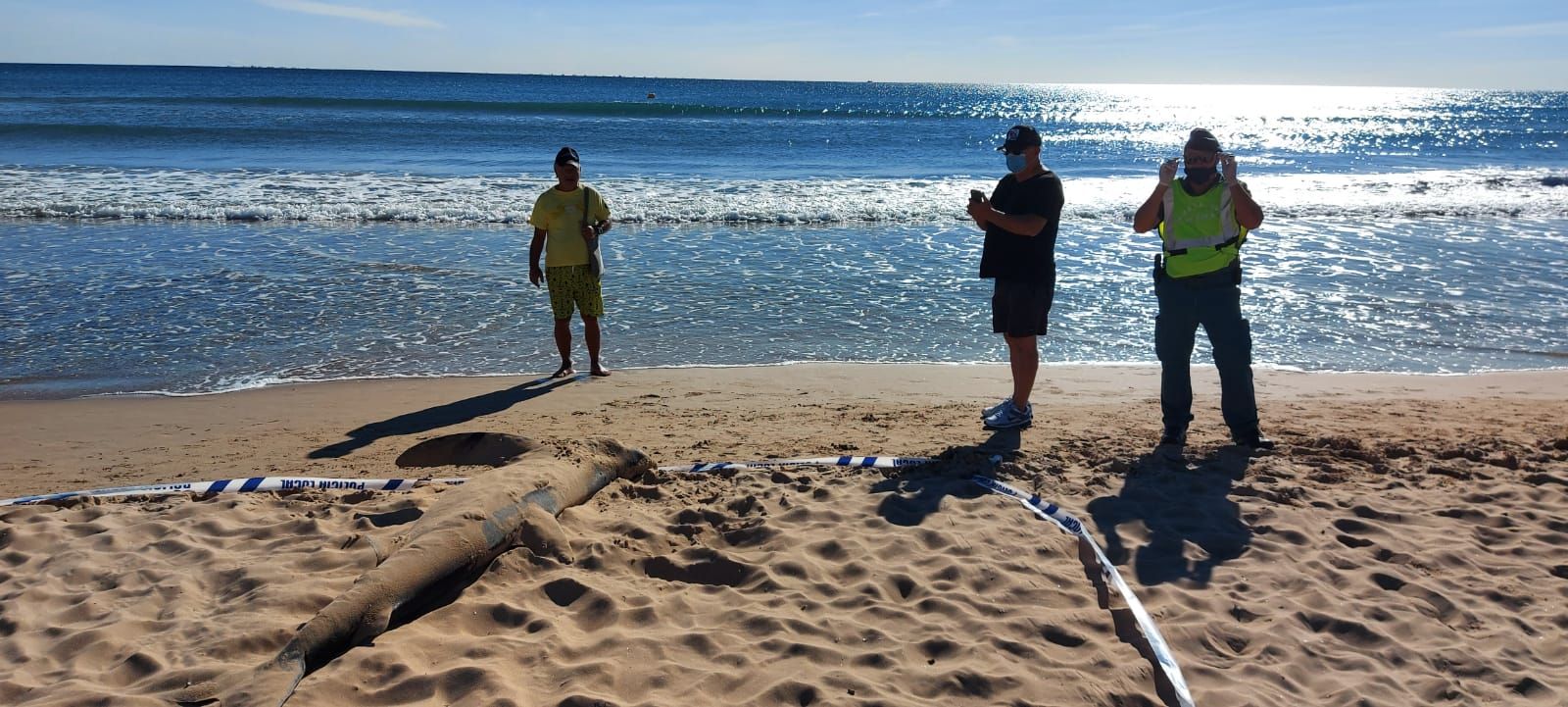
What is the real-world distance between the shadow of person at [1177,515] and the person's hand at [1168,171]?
4.51 feet

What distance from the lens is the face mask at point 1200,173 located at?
512 centimetres

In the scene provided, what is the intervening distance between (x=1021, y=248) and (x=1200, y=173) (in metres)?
0.97

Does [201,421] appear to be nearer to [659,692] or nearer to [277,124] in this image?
[659,692]

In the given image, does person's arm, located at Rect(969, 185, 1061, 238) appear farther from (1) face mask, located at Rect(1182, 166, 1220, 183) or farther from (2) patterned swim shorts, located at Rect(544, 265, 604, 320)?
(2) patterned swim shorts, located at Rect(544, 265, 604, 320)

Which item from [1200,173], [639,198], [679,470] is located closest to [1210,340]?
[1200,173]

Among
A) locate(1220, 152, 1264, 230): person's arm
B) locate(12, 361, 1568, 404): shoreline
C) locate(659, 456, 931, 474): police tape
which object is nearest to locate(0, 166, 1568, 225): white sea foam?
locate(12, 361, 1568, 404): shoreline

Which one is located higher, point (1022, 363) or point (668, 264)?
point (1022, 363)

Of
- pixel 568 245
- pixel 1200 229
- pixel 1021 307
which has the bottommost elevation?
pixel 1021 307

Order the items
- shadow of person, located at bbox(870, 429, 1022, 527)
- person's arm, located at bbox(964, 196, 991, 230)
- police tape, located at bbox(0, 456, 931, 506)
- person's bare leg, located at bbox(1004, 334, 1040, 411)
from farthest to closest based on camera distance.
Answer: person's bare leg, located at bbox(1004, 334, 1040, 411), person's arm, located at bbox(964, 196, 991, 230), police tape, located at bbox(0, 456, 931, 506), shadow of person, located at bbox(870, 429, 1022, 527)

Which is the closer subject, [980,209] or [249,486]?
[249,486]

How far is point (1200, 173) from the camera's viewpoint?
514 centimetres

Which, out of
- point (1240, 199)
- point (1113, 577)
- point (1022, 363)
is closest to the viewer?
point (1113, 577)

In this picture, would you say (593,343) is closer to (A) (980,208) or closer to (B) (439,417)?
(B) (439,417)

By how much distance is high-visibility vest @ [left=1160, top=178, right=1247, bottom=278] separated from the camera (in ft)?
16.9
